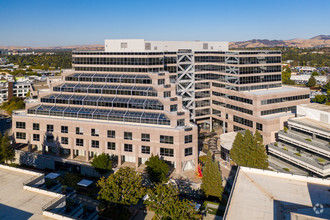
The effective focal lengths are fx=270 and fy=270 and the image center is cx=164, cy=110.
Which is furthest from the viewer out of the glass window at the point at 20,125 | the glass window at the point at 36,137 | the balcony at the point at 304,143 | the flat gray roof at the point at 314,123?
the glass window at the point at 20,125

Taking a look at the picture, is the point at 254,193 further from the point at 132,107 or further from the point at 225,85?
the point at 225,85

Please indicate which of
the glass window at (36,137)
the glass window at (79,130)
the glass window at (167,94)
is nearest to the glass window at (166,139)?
the glass window at (167,94)

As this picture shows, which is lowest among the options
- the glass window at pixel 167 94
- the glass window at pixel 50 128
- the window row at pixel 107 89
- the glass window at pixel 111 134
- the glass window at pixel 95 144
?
the glass window at pixel 95 144

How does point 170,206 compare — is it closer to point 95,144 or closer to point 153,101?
point 153,101

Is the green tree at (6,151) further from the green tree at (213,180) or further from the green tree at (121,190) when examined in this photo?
Answer: the green tree at (213,180)

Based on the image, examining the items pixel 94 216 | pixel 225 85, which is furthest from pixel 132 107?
pixel 225 85

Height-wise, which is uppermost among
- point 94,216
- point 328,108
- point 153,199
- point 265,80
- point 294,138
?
point 265,80
